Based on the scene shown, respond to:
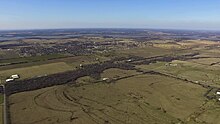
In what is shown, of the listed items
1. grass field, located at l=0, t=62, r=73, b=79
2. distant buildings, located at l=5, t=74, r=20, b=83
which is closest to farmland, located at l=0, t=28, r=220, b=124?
grass field, located at l=0, t=62, r=73, b=79

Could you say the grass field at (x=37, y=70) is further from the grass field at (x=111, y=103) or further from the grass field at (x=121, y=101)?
the grass field at (x=111, y=103)

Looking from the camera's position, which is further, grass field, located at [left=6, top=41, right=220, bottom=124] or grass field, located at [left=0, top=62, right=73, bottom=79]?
grass field, located at [left=0, top=62, right=73, bottom=79]

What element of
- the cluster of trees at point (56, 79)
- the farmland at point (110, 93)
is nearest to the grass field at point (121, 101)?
the farmland at point (110, 93)

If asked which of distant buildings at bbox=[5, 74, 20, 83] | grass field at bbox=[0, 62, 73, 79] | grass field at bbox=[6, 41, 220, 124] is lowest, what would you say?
grass field at bbox=[6, 41, 220, 124]

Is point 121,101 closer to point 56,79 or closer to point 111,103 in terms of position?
point 111,103

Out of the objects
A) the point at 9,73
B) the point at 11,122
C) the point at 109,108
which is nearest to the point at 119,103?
the point at 109,108

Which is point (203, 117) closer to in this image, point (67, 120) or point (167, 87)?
point (167, 87)

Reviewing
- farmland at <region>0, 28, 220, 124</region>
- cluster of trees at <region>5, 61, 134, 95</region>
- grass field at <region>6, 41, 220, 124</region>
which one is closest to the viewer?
grass field at <region>6, 41, 220, 124</region>

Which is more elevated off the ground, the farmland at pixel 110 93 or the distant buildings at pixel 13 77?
the distant buildings at pixel 13 77

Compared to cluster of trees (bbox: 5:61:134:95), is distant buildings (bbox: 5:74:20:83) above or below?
above

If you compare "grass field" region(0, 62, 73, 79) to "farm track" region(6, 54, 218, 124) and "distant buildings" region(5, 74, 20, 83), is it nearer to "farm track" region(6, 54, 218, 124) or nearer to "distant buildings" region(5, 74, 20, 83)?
"distant buildings" region(5, 74, 20, 83)

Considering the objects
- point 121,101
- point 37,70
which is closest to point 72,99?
point 121,101
